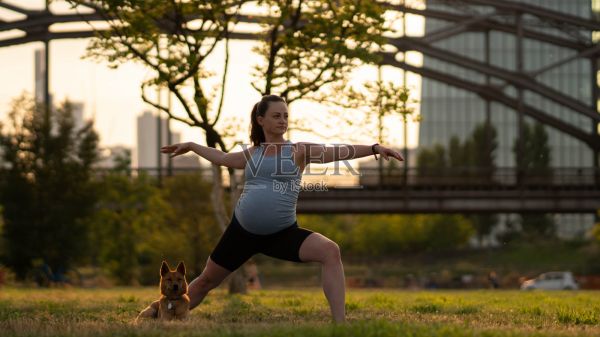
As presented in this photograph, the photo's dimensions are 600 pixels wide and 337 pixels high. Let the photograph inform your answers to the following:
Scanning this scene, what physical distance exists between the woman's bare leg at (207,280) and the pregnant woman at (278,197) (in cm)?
28

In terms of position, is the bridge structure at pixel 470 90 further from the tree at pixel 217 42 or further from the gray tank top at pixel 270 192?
the gray tank top at pixel 270 192

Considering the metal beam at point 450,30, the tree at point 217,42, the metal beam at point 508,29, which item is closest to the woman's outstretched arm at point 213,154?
the tree at point 217,42

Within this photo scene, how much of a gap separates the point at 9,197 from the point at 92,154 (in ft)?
9.15

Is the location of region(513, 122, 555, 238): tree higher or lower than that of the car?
higher

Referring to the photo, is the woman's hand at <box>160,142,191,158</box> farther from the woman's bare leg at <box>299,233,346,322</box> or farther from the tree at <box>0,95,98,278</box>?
the tree at <box>0,95,98,278</box>

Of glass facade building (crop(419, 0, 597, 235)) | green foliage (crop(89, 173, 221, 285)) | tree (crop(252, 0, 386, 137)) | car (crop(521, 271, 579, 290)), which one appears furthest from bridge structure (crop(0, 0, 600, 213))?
glass facade building (crop(419, 0, 597, 235))

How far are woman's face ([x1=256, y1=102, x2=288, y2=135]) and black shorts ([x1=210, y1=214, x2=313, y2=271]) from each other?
2.30 ft

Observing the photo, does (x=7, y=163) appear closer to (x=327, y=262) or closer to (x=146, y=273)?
(x=146, y=273)

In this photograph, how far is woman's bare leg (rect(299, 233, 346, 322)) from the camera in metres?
7.93

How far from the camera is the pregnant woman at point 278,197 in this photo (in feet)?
26.2

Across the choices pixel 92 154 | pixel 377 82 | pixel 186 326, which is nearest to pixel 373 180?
pixel 92 154

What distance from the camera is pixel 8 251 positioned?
116 ft

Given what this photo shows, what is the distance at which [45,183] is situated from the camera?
34562mm

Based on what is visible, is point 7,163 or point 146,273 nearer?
point 7,163
